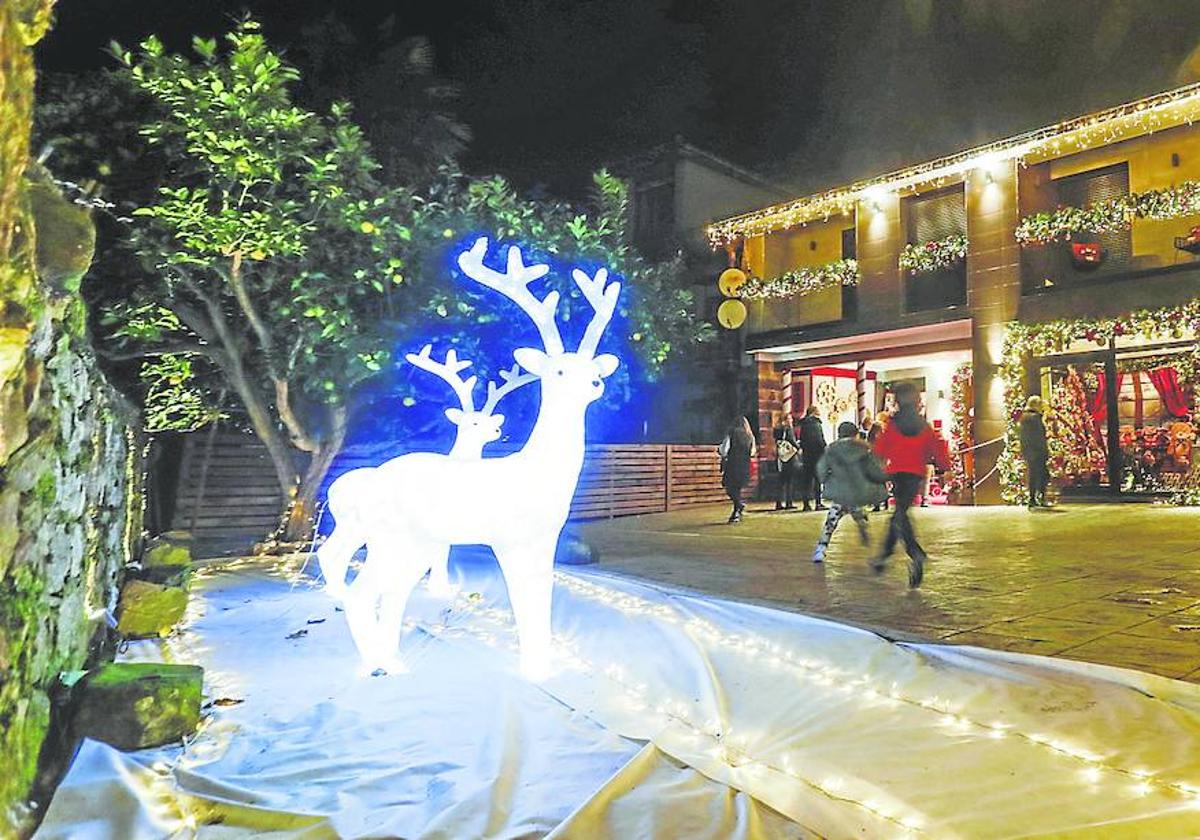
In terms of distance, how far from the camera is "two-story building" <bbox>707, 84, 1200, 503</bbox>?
12695mm

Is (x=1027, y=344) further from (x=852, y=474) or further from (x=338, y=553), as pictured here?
(x=338, y=553)

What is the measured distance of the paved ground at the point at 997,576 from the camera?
446cm

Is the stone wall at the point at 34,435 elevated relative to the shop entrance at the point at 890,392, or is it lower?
lower

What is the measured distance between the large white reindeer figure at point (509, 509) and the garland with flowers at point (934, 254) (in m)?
13.2

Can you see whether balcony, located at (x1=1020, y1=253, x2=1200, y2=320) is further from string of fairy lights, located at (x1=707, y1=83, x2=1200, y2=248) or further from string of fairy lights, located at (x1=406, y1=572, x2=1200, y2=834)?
string of fairy lights, located at (x1=406, y1=572, x2=1200, y2=834)

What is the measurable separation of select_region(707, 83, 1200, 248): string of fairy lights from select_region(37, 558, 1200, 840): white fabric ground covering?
1255 cm

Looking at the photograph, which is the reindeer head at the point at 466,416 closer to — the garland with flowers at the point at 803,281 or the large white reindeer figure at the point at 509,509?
the large white reindeer figure at the point at 509,509

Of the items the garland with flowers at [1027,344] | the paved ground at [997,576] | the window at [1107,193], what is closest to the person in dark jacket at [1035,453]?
the paved ground at [997,576]

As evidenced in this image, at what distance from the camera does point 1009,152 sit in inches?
552

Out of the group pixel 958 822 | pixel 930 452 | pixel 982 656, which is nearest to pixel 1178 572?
pixel 930 452

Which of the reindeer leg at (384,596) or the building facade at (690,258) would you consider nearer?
the reindeer leg at (384,596)

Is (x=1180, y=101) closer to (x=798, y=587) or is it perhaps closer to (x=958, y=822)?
(x=798, y=587)

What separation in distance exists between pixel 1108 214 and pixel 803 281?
6100 mm

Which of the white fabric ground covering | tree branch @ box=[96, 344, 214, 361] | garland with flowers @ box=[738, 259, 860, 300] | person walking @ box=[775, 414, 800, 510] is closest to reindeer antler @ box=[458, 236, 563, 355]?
the white fabric ground covering
